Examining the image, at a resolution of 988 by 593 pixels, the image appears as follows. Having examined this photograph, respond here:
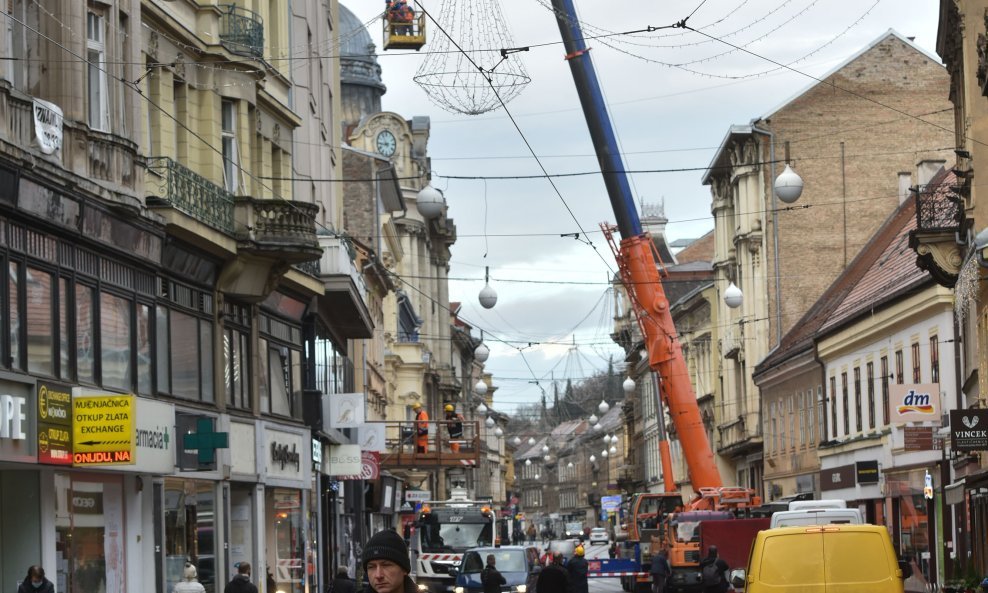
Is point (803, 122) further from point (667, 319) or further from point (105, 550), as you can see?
point (105, 550)

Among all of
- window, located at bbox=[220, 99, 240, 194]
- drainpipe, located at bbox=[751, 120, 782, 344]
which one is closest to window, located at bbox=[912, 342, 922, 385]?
drainpipe, located at bbox=[751, 120, 782, 344]

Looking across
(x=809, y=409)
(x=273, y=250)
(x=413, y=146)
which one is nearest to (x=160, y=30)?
(x=273, y=250)

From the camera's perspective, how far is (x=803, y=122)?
197ft

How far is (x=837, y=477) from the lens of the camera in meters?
49.6

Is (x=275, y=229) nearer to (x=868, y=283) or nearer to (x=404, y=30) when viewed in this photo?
(x=404, y=30)

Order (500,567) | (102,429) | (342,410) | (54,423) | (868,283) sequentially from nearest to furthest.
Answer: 1. (54,423)
2. (102,429)
3. (500,567)
4. (342,410)
5. (868,283)

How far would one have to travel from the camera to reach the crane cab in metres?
33.2

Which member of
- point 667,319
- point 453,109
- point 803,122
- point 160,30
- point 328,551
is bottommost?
point 328,551

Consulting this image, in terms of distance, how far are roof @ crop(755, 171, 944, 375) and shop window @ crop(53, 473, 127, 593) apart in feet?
71.2

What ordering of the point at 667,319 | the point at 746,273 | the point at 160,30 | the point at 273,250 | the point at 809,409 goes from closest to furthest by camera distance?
the point at 160,30 → the point at 273,250 → the point at 667,319 → the point at 809,409 → the point at 746,273

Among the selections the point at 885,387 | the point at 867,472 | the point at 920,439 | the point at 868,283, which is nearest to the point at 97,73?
the point at 920,439

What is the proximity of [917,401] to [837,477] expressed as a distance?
42.8ft

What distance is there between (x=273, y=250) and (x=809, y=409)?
2912 cm

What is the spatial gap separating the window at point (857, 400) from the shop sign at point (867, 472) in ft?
11.7
